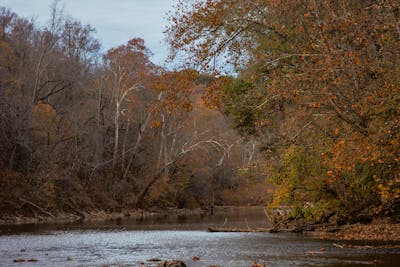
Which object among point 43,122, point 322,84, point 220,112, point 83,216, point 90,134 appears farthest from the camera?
point 90,134

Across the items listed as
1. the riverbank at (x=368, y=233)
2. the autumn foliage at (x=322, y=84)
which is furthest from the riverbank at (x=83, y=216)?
the riverbank at (x=368, y=233)

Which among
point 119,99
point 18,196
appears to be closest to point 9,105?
point 18,196

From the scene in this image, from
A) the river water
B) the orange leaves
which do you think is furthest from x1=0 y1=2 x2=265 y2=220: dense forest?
the river water

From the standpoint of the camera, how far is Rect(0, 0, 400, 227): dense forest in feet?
58.7

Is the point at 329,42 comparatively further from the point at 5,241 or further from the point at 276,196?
the point at 5,241

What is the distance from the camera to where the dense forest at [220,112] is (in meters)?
17.9

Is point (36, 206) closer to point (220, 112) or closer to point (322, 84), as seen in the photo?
point (220, 112)

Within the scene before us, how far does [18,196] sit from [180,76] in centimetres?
2522

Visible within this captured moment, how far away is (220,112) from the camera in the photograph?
40.5m

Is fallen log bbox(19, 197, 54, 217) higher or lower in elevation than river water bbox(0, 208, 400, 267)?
higher

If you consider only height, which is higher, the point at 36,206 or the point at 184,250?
the point at 36,206

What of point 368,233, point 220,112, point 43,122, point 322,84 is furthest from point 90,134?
point 322,84

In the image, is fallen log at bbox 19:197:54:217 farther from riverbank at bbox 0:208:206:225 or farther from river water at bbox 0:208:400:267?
river water at bbox 0:208:400:267

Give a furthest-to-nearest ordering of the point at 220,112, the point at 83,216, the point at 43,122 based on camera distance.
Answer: the point at 43,122 < the point at 83,216 < the point at 220,112
